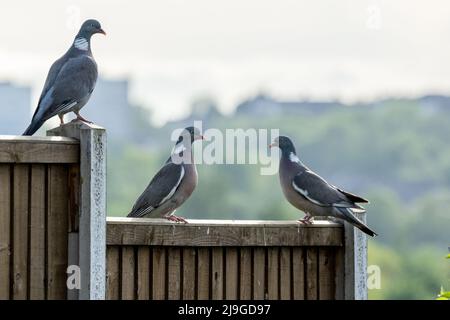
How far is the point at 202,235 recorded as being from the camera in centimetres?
930

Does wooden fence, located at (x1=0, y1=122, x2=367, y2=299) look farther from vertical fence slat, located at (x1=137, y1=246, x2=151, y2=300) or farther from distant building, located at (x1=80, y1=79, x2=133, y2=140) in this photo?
distant building, located at (x1=80, y1=79, x2=133, y2=140)

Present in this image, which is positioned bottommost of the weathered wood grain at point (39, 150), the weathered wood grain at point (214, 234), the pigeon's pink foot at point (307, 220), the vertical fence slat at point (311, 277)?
the vertical fence slat at point (311, 277)

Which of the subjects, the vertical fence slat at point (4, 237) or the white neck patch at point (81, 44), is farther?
the white neck patch at point (81, 44)

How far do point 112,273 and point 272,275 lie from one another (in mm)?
1041

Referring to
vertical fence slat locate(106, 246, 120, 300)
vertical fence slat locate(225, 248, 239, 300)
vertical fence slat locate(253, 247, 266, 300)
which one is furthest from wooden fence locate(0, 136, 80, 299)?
vertical fence slat locate(253, 247, 266, 300)

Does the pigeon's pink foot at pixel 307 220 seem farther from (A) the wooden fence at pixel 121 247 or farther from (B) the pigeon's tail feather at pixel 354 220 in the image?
(B) the pigeon's tail feather at pixel 354 220

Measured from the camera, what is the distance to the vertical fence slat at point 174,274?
9.15m

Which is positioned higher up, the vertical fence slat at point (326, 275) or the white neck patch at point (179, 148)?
the white neck patch at point (179, 148)

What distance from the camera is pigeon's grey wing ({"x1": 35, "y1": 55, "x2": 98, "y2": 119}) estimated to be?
35.8 feet

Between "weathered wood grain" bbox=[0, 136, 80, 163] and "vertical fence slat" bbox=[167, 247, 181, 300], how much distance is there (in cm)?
93

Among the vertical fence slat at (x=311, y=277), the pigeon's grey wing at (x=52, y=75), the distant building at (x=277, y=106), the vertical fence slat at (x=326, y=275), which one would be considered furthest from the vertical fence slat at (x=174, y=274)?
the distant building at (x=277, y=106)
